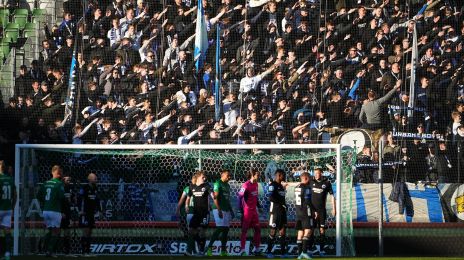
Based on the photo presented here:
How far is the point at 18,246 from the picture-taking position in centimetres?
1986

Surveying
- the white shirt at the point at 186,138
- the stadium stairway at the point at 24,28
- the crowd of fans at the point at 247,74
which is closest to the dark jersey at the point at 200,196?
the crowd of fans at the point at 247,74

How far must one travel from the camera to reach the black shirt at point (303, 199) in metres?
18.5

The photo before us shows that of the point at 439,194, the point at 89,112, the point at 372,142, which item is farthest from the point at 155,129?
the point at 439,194

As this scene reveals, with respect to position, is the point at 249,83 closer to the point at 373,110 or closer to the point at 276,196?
the point at 373,110

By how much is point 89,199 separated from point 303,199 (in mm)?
4402

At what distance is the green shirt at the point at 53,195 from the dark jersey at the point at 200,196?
264cm

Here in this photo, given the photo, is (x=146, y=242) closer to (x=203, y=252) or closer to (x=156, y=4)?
(x=203, y=252)

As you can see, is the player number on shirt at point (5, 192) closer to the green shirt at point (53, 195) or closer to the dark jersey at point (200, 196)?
the green shirt at point (53, 195)

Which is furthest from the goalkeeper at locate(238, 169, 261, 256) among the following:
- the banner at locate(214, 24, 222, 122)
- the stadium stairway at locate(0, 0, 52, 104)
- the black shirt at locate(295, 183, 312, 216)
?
the stadium stairway at locate(0, 0, 52, 104)

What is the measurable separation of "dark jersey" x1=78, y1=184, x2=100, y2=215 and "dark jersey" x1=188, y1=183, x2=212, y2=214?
202 cm

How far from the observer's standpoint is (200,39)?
86.3 ft

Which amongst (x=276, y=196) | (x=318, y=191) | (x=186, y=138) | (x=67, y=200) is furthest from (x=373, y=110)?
(x=67, y=200)

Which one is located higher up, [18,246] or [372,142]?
[372,142]

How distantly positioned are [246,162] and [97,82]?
5163 millimetres
